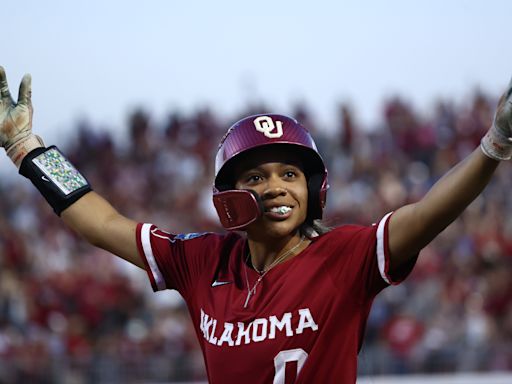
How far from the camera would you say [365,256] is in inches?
141

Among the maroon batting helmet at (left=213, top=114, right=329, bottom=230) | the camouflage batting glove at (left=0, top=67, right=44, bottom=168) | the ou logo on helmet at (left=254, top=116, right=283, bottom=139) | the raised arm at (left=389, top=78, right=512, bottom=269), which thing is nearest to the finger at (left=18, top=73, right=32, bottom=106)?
the camouflage batting glove at (left=0, top=67, right=44, bottom=168)

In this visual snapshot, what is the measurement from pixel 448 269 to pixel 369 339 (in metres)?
1.04

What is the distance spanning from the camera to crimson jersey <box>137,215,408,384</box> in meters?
3.57

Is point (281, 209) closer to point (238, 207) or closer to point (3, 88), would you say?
point (238, 207)

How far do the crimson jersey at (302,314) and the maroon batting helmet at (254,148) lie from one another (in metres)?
0.19

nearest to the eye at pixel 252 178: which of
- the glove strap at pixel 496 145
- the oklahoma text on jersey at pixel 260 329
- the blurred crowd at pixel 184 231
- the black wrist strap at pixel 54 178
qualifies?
the oklahoma text on jersey at pixel 260 329

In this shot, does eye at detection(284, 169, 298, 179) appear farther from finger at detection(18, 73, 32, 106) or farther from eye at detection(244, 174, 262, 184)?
finger at detection(18, 73, 32, 106)

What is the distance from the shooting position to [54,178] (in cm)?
425

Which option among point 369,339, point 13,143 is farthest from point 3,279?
point 13,143

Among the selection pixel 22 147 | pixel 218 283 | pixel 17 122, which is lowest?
pixel 218 283

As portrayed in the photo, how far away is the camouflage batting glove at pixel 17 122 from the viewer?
4297 mm

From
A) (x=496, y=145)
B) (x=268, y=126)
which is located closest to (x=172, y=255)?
(x=268, y=126)

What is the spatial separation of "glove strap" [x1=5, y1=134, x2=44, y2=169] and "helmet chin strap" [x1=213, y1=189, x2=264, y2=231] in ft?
3.02

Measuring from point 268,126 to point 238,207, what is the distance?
1.08ft
